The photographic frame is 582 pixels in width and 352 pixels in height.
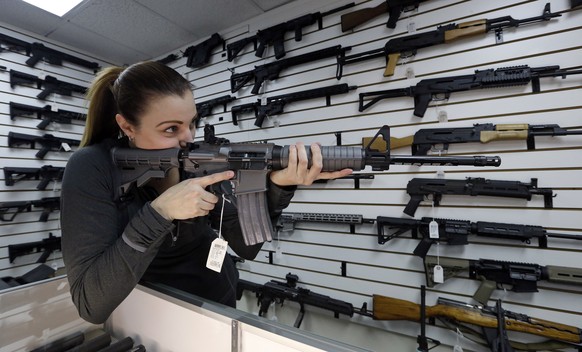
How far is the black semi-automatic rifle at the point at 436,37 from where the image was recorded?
6.18 feet

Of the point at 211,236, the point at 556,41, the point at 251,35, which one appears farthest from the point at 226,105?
the point at 556,41

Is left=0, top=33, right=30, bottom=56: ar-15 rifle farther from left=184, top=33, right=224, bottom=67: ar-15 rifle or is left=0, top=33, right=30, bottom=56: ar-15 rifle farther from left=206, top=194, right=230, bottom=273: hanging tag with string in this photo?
left=206, top=194, right=230, bottom=273: hanging tag with string

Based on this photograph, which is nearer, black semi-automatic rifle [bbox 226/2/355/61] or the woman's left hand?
the woman's left hand

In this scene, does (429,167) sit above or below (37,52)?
below

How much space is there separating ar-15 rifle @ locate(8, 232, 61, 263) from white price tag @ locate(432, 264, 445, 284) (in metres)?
4.38

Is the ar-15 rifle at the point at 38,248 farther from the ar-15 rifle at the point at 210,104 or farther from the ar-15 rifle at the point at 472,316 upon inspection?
the ar-15 rifle at the point at 472,316

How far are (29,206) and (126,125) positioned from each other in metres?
3.41

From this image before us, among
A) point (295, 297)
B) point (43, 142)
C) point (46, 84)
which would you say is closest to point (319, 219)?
point (295, 297)

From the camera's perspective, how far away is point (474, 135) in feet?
6.37

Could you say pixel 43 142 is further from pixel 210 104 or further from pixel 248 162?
pixel 248 162

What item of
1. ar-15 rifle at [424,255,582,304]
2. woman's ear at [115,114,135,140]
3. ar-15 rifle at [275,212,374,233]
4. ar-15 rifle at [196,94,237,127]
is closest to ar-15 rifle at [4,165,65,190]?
ar-15 rifle at [196,94,237,127]

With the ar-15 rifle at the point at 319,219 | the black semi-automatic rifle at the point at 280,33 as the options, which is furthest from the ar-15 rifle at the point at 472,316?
the black semi-automatic rifle at the point at 280,33

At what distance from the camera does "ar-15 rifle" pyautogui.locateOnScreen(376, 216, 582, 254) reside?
179 centimetres

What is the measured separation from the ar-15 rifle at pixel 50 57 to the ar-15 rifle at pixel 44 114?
560mm
